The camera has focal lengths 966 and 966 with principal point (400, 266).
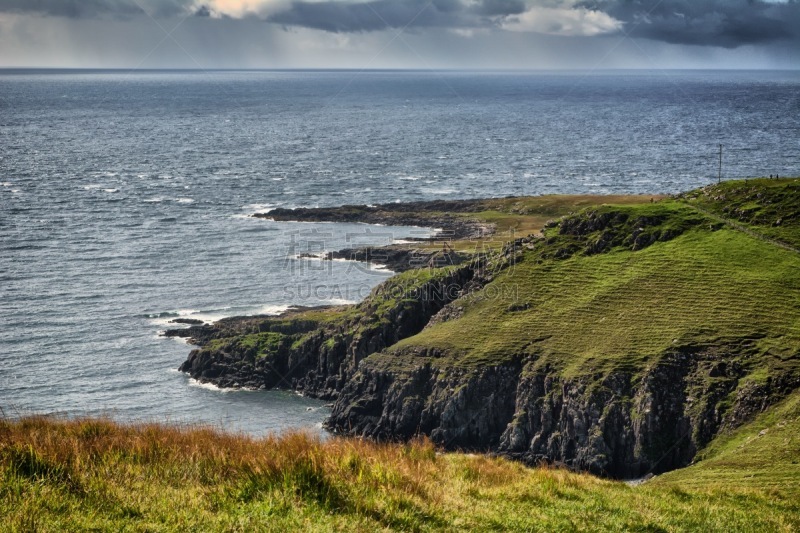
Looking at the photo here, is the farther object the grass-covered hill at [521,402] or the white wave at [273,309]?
the white wave at [273,309]

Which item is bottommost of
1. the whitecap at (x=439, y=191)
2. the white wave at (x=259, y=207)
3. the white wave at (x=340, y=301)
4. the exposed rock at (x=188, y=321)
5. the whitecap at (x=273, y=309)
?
the exposed rock at (x=188, y=321)

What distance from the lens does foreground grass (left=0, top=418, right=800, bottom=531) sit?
15438mm

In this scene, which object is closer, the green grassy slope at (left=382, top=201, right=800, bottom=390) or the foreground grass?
the foreground grass

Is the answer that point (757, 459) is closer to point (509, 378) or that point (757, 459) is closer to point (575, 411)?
point (575, 411)

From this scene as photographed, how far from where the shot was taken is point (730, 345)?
184 ft

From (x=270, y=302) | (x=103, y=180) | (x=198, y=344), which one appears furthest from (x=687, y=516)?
(x=103, y=180)

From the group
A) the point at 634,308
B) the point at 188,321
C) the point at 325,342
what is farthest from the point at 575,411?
the point at 188,321

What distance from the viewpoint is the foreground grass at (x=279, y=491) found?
15.4 meters

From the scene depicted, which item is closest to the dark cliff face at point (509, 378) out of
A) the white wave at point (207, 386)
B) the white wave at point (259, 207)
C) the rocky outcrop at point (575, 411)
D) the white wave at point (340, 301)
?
the rocky outcrop at point (575, 411)

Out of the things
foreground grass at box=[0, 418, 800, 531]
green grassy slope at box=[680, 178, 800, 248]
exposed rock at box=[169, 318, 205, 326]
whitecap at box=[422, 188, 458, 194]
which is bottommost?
exposed rock at box=[169, 318, 205, 326]

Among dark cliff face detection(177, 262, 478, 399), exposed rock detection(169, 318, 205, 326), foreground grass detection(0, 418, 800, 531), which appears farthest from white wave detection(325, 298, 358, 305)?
foreground grass detection(0, 418, 800, 531)

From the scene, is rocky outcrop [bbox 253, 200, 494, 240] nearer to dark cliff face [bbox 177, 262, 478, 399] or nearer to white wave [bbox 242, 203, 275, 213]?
white wave [bbox 242, 203, 275, 213]

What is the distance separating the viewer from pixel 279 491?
16641mm

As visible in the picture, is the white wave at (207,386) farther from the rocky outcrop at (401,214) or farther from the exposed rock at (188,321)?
the rocky outcrop at (401,214)
